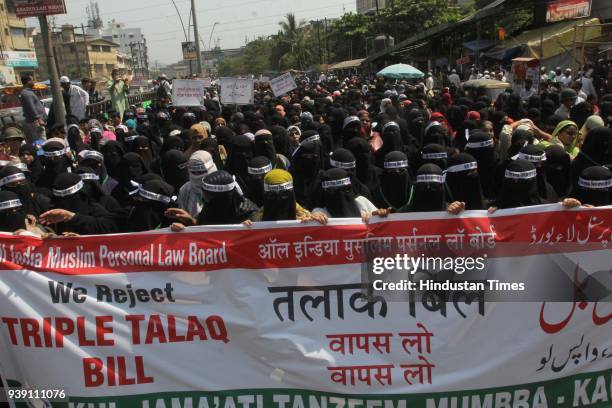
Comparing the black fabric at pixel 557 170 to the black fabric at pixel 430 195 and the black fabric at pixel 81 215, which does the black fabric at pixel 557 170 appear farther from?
the black fabric at pixel 81 215

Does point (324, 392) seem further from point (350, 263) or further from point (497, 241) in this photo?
point (497, 241)

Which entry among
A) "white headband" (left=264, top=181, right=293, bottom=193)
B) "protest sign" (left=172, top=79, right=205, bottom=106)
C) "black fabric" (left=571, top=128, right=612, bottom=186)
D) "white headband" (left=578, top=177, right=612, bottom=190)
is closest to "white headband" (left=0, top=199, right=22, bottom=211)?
"white headband" (left=264, top=181, right=293, bottom=193)

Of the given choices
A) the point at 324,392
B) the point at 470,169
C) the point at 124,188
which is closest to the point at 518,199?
the point at 470,169

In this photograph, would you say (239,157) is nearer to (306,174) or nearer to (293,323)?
(306,174)

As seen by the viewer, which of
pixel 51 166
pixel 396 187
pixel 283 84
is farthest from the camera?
pixel 283 84

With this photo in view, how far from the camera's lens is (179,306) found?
314cm

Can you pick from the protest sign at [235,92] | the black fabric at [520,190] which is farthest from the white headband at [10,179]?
the protest sign at [235,92]

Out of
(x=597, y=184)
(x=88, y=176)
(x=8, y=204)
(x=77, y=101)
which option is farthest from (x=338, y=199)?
(x=77, y=101)

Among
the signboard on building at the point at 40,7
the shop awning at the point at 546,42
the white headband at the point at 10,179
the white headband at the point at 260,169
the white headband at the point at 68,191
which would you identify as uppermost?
the signboard on building at the point at 40,7

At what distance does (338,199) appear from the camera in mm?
3828

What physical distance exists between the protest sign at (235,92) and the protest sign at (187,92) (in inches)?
19.4

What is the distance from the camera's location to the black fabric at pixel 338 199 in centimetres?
381

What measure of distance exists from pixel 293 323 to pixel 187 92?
29.6 feet

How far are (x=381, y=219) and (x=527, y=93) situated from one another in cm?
1165
